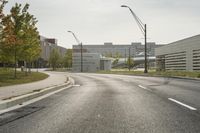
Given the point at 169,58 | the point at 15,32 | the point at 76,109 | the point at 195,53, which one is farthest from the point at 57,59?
the point at 76,109

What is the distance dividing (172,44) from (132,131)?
5944 cm

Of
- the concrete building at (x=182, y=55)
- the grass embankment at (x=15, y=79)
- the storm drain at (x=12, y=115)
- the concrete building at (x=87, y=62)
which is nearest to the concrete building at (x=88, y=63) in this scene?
the concrete building at (x=87, y=62)

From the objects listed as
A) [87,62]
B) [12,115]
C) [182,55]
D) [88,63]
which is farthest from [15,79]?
[88,63]

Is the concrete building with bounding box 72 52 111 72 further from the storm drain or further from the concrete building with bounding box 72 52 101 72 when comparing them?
the storm drain

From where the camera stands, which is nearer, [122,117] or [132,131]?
[132,131]

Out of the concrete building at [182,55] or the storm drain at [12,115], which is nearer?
the storm drain at [12,115]

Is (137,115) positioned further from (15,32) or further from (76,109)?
(15,32)


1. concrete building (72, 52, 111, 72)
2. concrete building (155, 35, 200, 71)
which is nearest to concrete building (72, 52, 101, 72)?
concrete building (72, 52, 111, 72)

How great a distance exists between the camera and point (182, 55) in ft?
190

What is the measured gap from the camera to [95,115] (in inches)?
318

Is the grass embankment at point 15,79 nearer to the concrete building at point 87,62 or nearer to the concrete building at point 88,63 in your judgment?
the concrete building at point 87,62

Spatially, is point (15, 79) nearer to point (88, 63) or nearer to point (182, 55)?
point (182, 55)

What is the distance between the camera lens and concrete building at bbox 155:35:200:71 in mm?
50469

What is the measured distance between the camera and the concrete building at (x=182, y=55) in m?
50.5
